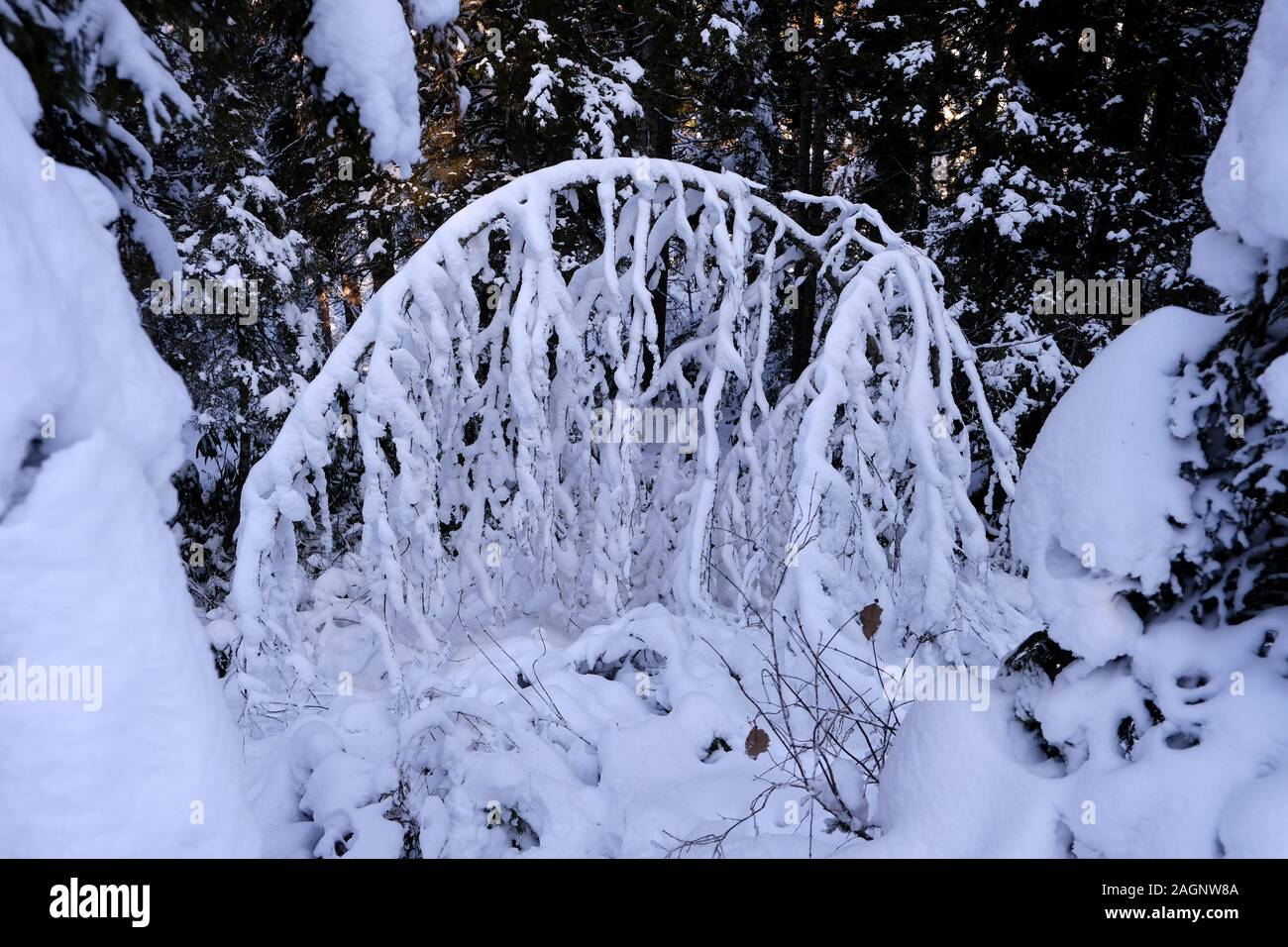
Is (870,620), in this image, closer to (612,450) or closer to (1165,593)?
(1165,593)

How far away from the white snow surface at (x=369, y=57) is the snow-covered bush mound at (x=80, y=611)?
1.04 meters

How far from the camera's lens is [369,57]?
2152 mm

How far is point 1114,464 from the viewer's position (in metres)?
1.80

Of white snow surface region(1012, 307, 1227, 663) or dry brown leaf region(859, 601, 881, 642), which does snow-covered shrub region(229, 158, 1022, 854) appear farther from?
white snow surface region(1012, 307, 1227, 663)

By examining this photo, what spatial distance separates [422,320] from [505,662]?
185 cm

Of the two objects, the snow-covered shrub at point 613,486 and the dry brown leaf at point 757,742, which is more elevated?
the snow-covered shrub at point 613,486

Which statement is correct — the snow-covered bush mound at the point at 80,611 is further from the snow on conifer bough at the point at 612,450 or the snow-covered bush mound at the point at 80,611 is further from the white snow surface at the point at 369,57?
the snow on conifer bough at the point at 612,450

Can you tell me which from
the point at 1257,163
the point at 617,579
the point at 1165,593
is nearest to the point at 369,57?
the point at 1257,163

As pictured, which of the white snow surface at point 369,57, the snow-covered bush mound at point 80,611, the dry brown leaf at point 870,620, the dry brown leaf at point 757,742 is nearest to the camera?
the snow-covered bush mound at point 80,611

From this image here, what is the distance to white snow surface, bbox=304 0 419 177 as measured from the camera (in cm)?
212

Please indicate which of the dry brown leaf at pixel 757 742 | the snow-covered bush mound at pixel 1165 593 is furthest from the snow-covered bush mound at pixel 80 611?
the snow-covered bush mound at pixel 1165 593

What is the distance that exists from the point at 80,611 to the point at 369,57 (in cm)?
174

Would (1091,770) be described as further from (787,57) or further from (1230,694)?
(787,57)

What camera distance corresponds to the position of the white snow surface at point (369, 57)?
2117 millimetres
